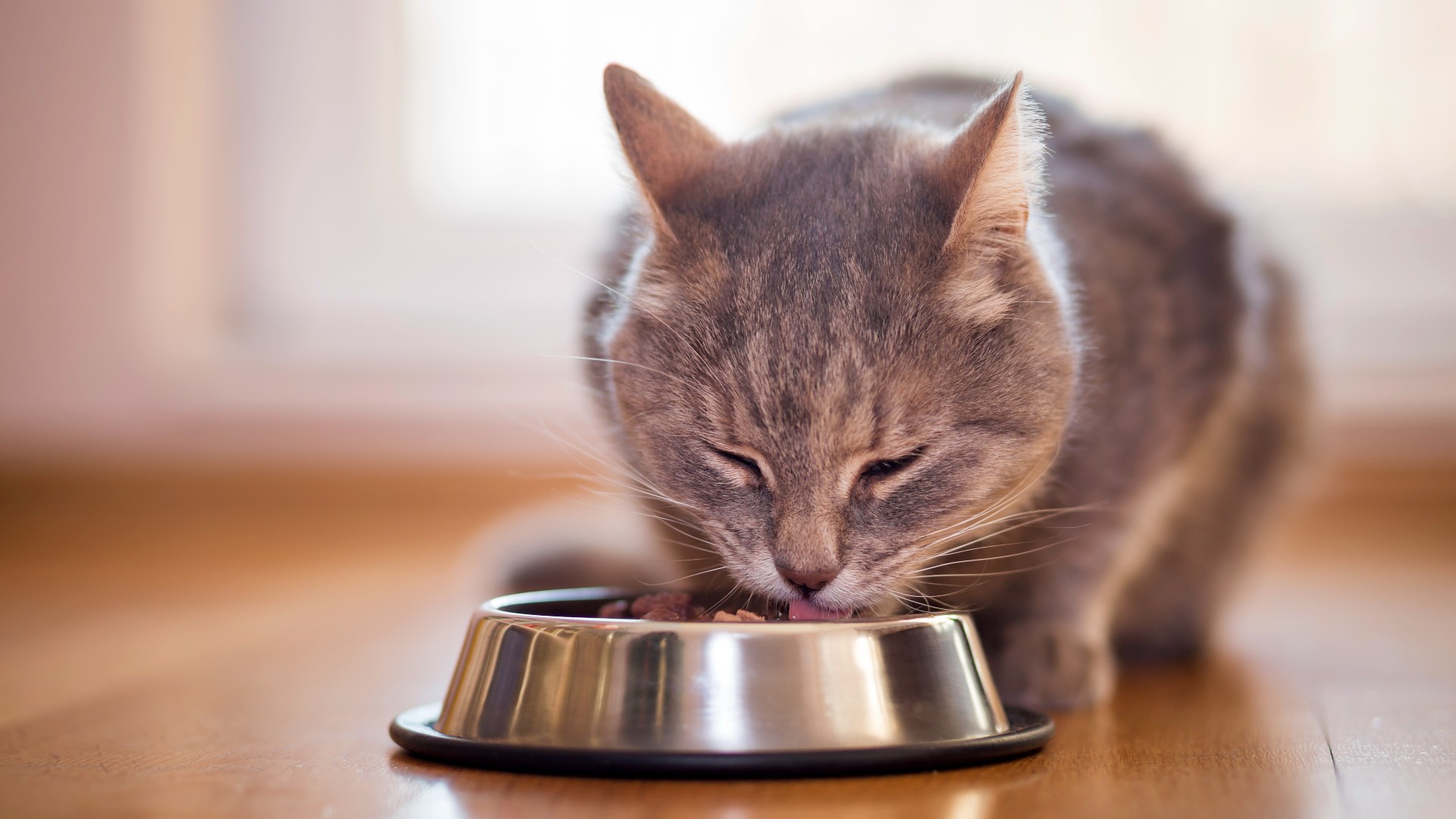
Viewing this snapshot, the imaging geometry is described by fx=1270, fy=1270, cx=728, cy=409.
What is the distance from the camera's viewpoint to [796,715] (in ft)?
3.15

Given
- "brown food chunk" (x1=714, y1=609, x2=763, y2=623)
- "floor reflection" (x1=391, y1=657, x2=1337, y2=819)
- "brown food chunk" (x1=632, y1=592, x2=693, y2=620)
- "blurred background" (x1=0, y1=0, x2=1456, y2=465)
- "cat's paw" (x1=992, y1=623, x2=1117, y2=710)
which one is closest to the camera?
"floor reflection" (x1=391, y1=657, x2=1337, y2=819)

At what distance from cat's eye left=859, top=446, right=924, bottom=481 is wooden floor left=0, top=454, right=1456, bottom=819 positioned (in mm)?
285

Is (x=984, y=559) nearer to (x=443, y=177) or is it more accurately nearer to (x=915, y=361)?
(x=915, y=361)

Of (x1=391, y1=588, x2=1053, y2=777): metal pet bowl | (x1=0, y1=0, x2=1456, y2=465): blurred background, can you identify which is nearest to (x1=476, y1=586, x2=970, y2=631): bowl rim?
(x1=391, y1=588, x2=1053, y2=777): metal pet bowl

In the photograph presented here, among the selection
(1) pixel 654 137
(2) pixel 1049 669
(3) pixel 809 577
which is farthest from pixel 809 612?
(1) pixel 654 137

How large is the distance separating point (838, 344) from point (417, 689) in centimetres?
63

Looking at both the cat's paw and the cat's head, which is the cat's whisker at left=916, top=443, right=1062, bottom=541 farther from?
the cat's paw

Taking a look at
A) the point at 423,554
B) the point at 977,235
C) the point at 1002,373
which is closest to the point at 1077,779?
the point at 1002,373

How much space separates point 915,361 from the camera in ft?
3.90

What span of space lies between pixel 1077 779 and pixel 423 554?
2146mm

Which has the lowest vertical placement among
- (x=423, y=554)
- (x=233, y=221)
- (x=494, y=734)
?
(x=423, y=554)

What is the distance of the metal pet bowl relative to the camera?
953mm

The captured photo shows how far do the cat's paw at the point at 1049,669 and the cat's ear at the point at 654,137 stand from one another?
0.63 metres

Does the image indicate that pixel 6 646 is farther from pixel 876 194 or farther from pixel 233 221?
pixel 233 221
